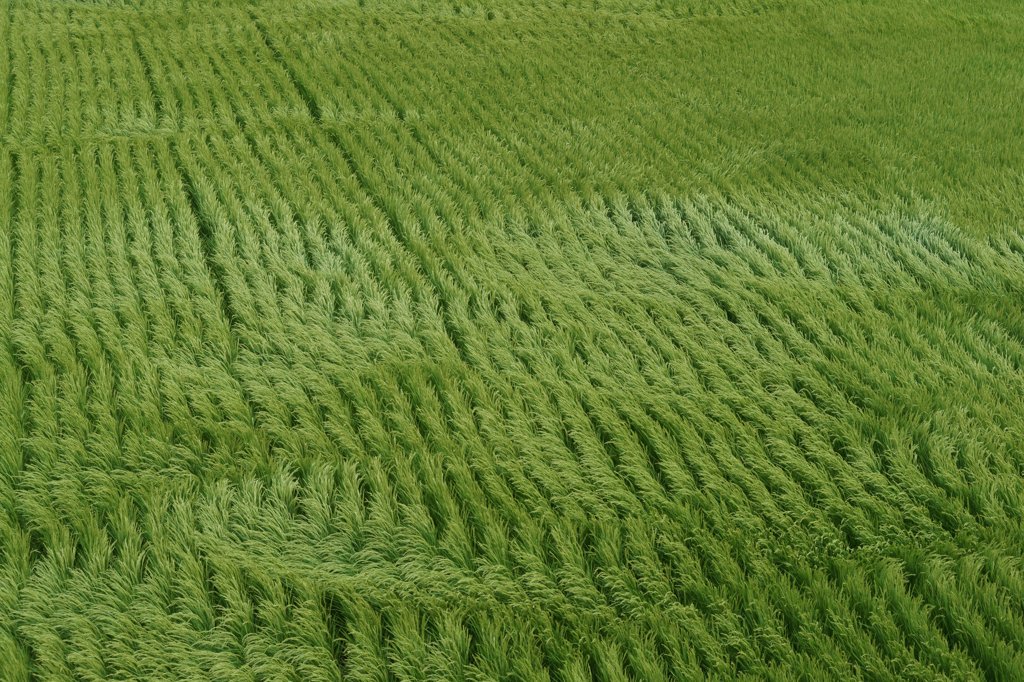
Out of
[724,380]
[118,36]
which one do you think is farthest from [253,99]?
[724,380]

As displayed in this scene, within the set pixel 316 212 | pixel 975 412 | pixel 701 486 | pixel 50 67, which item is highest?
pixel 975 412

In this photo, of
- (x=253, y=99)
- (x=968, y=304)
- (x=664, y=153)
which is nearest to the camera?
(x=968, y=304)

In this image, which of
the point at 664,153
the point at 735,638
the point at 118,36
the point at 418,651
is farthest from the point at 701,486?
the point at 118,36

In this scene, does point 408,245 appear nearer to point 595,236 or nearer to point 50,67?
point 595,236

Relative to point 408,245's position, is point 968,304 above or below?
above

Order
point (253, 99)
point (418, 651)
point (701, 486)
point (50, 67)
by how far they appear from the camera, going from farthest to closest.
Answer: point (50, 67)
point (253, 99)
point (701, 486)
point (418, 651)

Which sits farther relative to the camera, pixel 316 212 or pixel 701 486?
pixel 316 212
